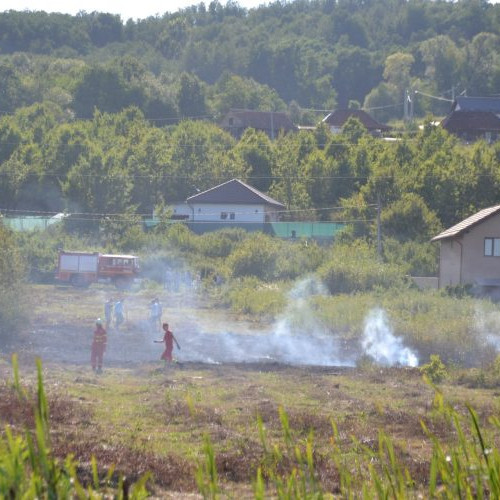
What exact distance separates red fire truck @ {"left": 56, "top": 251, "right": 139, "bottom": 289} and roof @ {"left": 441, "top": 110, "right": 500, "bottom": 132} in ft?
185

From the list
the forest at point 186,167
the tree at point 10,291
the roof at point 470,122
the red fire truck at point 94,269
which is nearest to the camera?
the tree at point 10,291

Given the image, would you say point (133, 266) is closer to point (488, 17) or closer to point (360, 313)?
point (360, 313)

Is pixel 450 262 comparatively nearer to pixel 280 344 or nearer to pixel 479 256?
pixel 479 256

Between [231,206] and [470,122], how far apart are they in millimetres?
43009

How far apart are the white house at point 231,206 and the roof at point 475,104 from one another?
44.2 m

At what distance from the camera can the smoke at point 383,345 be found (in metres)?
28.5

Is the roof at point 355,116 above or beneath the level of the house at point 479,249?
above

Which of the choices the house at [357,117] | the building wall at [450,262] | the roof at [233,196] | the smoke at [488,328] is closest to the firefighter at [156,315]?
the smoke at [488,328]

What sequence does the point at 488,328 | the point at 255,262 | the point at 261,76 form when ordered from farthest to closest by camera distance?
the point at 261,76
the point at 255,262
the point at 488,328

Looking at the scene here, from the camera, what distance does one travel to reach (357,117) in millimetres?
114375

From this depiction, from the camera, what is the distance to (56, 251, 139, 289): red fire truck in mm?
51438

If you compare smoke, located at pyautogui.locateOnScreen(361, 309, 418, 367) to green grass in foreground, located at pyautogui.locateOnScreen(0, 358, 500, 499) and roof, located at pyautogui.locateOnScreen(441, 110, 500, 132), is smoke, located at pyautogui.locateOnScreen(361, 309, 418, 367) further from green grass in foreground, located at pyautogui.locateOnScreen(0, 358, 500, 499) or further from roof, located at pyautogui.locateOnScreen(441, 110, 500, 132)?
roof, located at pyautogui.locateOnScreen(441, 110, 500, 132)

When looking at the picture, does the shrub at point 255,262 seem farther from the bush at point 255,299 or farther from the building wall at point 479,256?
the building wall at point 479,256

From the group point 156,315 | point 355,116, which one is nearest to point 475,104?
point 355,116
